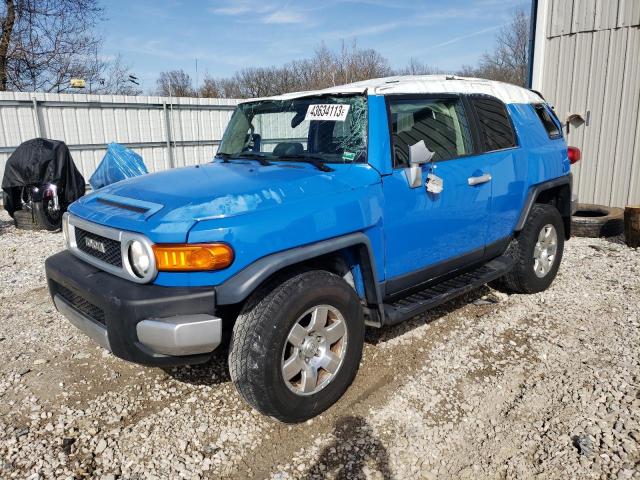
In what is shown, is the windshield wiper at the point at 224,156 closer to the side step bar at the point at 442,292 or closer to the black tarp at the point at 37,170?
the side step bar at the point at 442,292

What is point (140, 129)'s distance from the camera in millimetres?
13148

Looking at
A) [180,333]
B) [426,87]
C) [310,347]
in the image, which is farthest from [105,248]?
[426,87]

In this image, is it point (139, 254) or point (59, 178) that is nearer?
point (139, 254)

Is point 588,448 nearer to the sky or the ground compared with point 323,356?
nearer to the ground

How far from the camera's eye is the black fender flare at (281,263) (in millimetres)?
2510

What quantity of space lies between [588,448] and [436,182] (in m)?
1.82

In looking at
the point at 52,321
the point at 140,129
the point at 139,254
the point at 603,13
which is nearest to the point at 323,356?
the point at 139,254

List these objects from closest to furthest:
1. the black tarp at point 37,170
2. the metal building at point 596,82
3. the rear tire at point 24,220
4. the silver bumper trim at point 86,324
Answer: the silver bumper trim at point 86,324
the metal building at point 596,82
the rear tire at point 24,220
the black tarp at point 37,170

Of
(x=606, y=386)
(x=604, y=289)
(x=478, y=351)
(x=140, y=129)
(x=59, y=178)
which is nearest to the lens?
(x=606, y=386)

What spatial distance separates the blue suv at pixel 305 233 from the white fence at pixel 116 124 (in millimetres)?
9220

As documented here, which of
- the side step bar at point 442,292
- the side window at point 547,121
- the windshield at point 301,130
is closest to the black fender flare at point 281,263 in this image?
the side step bar at point 442,292

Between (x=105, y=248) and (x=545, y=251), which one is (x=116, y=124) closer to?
(x=105, y=248)

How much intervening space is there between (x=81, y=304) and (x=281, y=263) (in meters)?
1.35

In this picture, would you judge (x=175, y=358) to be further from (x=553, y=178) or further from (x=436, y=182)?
(x=553, y=178)
